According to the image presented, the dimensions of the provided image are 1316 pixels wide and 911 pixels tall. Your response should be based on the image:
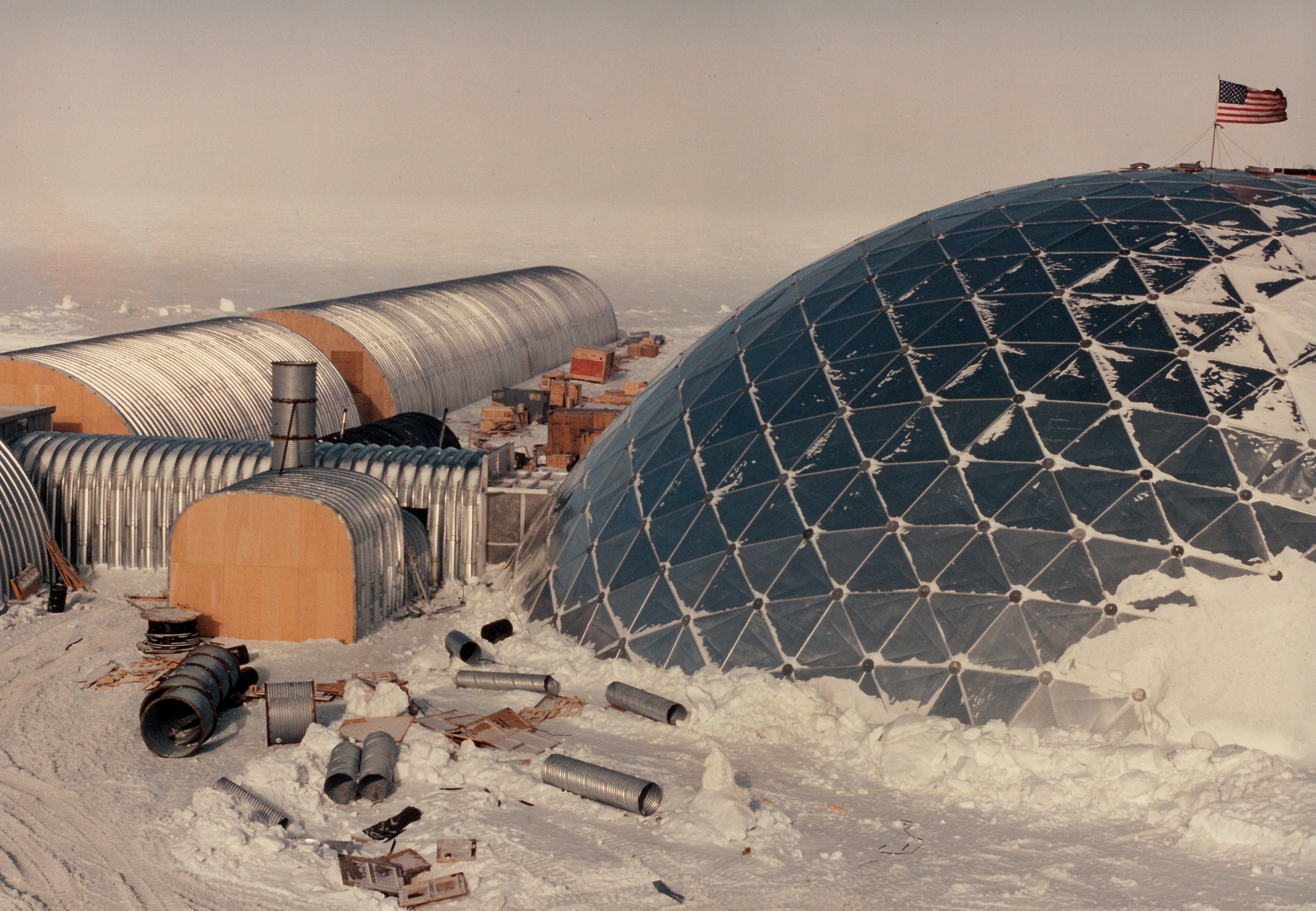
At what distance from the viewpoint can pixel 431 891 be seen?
1293 centimetres

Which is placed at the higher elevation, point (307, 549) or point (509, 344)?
point (509, 344)

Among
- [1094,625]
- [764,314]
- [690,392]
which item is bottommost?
[1094,625]

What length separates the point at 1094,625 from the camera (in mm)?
16453

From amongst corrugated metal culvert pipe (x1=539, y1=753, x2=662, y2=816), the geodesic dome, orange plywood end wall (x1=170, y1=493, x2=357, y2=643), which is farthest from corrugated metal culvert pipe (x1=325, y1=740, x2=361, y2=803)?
orange plywood end wall (x1=170, y1=493, x2=357, y2=643)

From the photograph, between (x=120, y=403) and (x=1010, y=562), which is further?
(x=120, y=403)

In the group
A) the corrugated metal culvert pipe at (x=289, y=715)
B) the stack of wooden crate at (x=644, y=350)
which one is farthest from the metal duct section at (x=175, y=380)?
the stack of wooden crate at (x=644, y=350)

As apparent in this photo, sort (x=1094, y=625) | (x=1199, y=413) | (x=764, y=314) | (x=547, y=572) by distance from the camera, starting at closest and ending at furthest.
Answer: (x=1094, y=625)
(x=1199, y=413)
(x=547, y=572)
(x=764, y=314)

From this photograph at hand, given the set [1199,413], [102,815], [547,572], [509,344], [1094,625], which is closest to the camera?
[102,815]

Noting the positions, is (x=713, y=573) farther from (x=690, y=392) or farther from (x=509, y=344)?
(x=509, y=344)

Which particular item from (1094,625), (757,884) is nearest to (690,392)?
(1094,625)

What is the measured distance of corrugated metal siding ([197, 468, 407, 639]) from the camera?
73.6ft

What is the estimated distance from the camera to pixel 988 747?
51.2ft

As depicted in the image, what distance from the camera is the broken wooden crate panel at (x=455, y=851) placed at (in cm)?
1359

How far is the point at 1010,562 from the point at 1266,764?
418 centimetres
